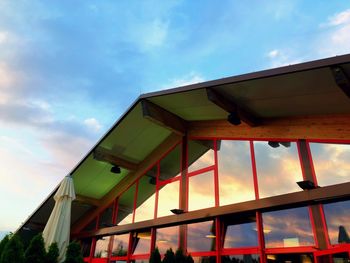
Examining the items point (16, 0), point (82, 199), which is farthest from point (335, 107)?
point (16, 0)

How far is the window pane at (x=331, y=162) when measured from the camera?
4.93 meters

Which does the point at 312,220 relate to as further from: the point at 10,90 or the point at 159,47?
the point at 10,90

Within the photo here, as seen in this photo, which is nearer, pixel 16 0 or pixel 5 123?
pixel 16 0

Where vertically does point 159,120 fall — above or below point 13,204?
below

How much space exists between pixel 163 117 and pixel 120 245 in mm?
4054

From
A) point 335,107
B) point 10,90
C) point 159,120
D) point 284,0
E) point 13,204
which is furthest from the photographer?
point 13,204

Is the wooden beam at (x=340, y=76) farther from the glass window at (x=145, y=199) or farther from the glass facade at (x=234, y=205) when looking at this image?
the glass window at (x=145, y=199)

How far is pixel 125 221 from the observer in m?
8.98

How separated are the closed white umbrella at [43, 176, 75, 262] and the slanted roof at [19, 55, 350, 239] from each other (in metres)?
0.75

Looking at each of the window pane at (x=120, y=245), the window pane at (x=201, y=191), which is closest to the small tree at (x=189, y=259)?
the window pane at (x=201, y=191)

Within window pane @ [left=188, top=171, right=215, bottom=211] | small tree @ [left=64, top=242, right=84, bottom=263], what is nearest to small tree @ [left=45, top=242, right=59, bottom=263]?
small tree @ [left=64, top=242, right=84, bottom=263]

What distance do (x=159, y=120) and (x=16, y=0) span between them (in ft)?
20.6

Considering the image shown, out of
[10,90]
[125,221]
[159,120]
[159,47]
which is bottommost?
[125,221]

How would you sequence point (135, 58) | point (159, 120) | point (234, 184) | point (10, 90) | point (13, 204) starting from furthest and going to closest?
point (13, 204)
point (135, 58)
point (10, 90)
point (159, 120)
point (234, 184)
